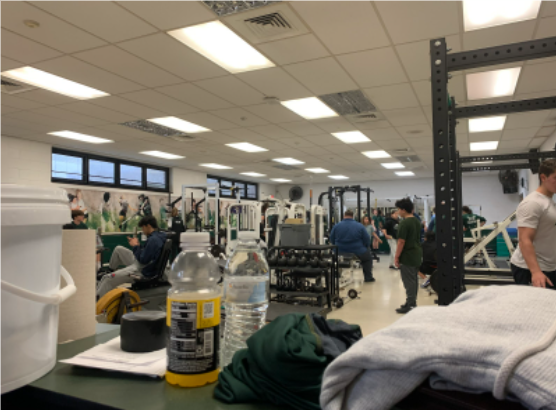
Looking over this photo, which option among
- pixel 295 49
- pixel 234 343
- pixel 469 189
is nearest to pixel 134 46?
pixel 295 49

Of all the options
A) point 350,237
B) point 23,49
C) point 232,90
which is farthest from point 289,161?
point 23,49

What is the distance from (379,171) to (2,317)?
42.0 feet

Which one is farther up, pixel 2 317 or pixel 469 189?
pixel 469 189

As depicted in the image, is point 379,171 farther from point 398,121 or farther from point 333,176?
point 398,121

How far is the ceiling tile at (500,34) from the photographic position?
338 cm

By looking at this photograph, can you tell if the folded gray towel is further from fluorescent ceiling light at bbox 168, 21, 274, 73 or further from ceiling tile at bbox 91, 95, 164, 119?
ceiling tile at bbox 91, 95, 164, 119

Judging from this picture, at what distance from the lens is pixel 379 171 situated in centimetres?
1281

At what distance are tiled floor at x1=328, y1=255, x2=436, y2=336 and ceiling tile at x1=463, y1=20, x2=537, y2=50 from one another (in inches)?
108

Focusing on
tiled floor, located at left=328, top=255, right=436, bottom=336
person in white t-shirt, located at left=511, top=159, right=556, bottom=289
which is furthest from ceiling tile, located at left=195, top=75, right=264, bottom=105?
person in white t-shirt, located at left=511, top=159, right=556, bottom=289

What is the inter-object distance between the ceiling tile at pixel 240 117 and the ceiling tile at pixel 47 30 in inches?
95.4

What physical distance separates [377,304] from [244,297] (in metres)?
4.73

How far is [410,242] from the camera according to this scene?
5098 millimetres

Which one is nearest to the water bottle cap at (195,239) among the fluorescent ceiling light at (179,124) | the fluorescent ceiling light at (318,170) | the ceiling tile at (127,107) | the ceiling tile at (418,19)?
the ceiling tile at (418,19)

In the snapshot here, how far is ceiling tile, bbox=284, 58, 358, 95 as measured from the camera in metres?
4.25
